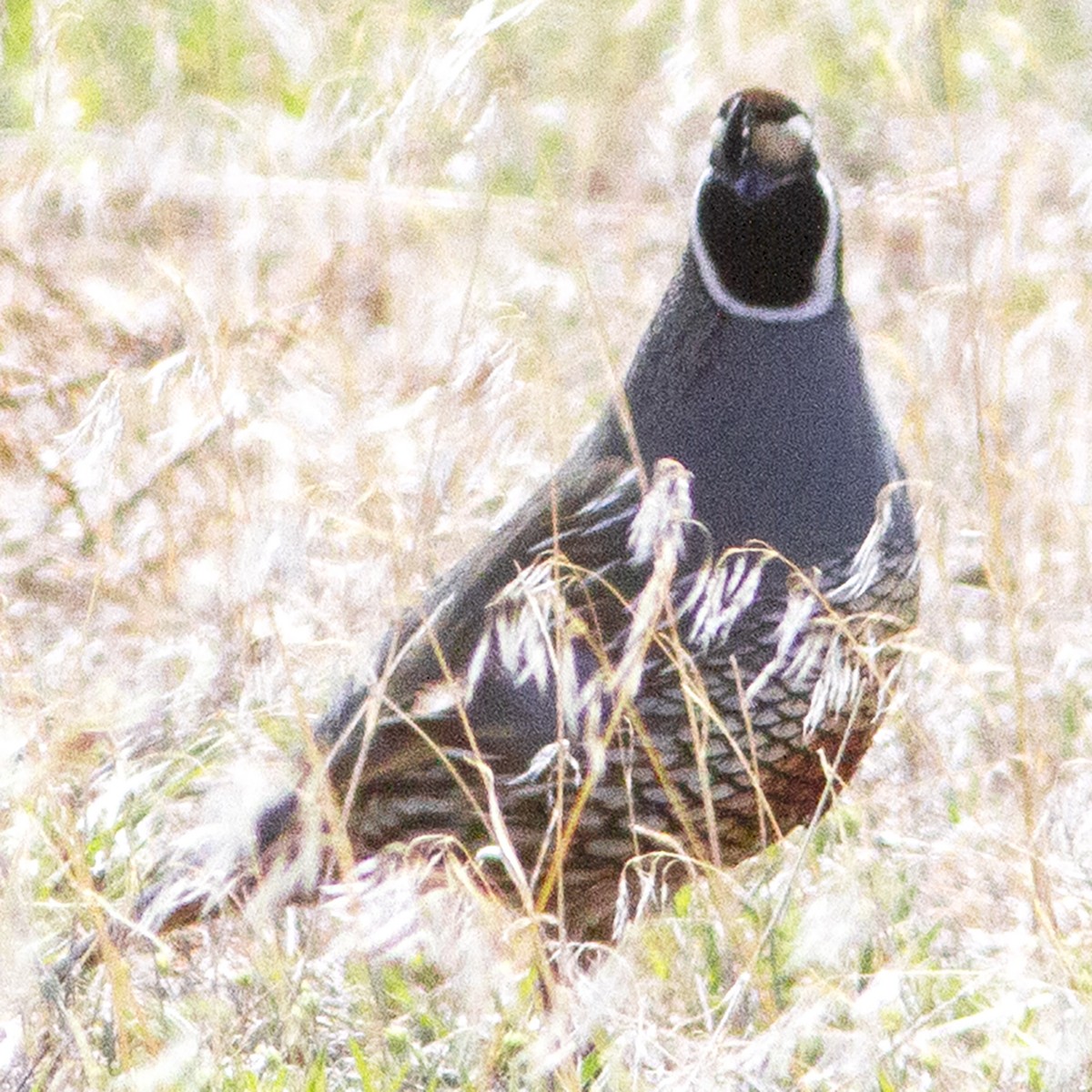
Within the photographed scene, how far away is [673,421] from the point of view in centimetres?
259

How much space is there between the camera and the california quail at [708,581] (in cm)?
244

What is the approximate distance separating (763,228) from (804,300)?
0.11 m

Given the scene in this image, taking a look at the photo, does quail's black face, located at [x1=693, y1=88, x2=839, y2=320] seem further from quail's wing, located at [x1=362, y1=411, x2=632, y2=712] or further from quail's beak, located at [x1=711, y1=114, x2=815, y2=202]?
quail's wing, located at [x1=362, y1=411, x2=632, y2=712]

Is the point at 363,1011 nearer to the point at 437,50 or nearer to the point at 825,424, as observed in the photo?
the point at 825,424

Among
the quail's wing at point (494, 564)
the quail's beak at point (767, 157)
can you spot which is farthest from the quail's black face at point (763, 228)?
the quail's wing at point (494, 564)

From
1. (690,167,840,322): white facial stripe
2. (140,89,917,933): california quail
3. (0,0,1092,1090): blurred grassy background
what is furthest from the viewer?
(690,167,840,322): white facial stripe

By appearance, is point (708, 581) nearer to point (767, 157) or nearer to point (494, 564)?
point (494, 564)

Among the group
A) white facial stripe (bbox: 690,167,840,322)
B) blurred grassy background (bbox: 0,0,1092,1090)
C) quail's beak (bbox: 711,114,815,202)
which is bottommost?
blurred grassy background (bbox: 0,0,1092,1090)

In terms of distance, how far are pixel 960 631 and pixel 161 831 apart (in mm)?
1317

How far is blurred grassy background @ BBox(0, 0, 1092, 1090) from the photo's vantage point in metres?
2.04

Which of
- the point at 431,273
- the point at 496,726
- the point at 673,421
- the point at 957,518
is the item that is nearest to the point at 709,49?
the point at 431,273

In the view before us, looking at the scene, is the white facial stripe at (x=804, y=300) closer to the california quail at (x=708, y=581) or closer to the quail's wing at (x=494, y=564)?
the california quail at (x=708, y=581)

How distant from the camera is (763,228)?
265cm

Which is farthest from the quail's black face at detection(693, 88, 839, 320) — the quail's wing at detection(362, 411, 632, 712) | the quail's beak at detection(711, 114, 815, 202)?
the quail's wing at detection(362, 411, 632, 712)
